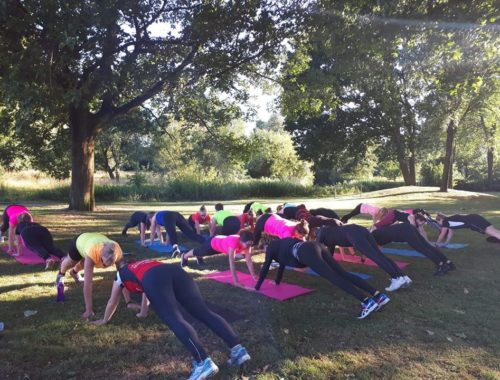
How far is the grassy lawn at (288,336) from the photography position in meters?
4.08

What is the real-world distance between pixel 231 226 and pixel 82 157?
8708 millimetres

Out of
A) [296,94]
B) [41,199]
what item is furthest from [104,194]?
[296,94]

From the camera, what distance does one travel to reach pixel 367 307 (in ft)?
17.8

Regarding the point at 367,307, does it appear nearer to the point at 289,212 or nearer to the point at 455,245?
the point at 289,212

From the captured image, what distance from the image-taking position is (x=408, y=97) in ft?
107

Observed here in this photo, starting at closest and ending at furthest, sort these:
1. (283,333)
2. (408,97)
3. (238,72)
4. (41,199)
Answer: (283,333)
(238,72)
(41,199)
(408,97)

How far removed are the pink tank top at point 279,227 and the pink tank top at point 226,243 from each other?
2.88 ft

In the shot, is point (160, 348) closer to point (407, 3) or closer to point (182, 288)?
point (182, 288)

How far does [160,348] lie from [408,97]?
32150mm

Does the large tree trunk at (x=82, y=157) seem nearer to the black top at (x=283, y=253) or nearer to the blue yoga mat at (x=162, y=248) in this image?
the blue yoga mat at (x=162, y=248)

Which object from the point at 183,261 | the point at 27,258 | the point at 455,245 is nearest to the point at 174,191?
the point at 27,258

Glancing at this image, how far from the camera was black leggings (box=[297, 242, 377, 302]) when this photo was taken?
550 cm

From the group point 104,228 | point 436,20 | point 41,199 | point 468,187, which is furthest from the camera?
point 468,187

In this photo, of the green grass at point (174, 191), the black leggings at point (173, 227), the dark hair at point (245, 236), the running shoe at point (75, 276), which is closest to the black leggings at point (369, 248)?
the dark hair at point (245, 236)
